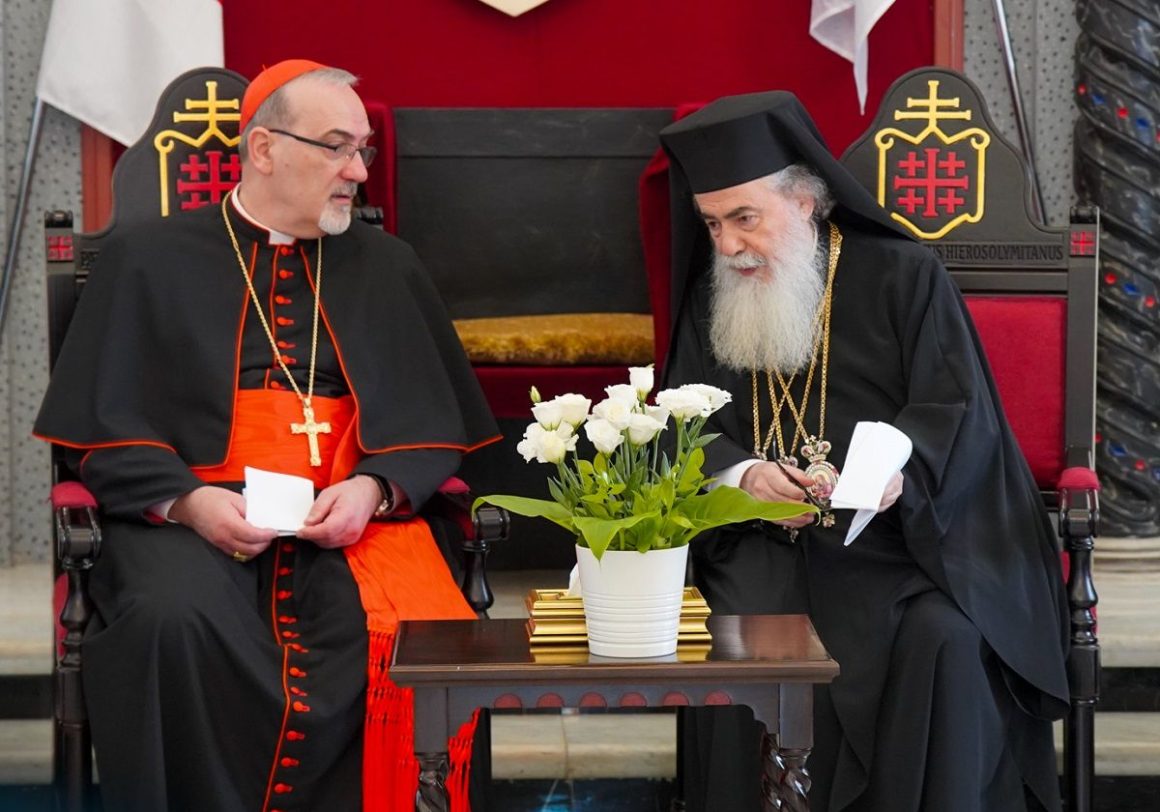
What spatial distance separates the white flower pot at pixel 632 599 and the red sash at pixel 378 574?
60 cm

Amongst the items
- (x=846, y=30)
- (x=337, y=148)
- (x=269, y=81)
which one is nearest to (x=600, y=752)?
Result: (x=337, y=148)

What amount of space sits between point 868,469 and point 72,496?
169 cm

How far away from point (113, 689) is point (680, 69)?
3.36 meters

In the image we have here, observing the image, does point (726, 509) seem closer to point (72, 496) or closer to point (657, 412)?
point (657, 412)

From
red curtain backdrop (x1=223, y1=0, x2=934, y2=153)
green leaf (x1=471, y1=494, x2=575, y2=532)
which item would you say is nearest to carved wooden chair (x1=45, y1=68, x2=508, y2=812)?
green leaf (x1=471, y1=494, x2=575, y2=532)

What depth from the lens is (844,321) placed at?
3.87m

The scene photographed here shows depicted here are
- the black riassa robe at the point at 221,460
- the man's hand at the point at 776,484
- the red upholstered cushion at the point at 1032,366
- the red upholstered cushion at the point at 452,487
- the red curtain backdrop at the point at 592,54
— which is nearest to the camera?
the black riassa robe at the point at 221,460

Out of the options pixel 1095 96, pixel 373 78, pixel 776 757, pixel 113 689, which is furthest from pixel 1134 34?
pixel 113 689

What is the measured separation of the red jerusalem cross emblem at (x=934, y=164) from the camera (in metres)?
4.27

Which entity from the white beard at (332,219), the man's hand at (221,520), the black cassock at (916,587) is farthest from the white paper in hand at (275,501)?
the black cassock at (916,587)

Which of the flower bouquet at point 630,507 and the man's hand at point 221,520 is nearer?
the flower bouquet at point 630,507

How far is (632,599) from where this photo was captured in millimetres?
2754

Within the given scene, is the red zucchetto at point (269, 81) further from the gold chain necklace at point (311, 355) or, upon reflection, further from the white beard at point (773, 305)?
the white beard at point (773, 305)

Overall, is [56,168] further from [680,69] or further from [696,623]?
[696,623]
